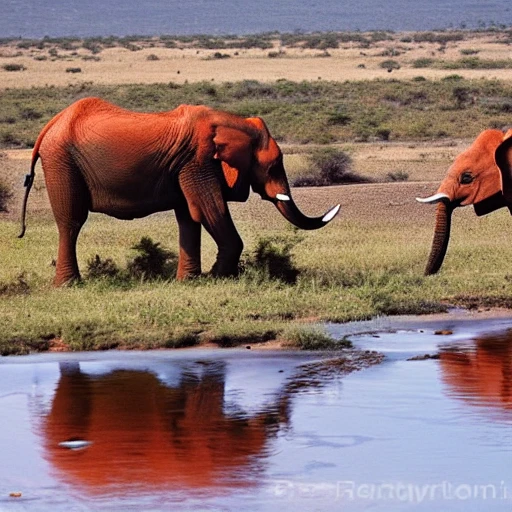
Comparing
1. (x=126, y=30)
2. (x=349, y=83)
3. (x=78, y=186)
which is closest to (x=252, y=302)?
(x=78, y=186)

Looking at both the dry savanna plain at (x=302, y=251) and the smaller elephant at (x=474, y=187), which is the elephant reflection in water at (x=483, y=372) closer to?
the dry savanna plain at (x=302, y=251)

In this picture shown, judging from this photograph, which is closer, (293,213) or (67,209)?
(293,213)

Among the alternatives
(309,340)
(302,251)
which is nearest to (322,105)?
(302,251)

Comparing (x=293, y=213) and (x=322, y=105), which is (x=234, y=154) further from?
(x=322, y=105)

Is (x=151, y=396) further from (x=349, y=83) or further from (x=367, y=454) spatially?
(x=349, y=83)

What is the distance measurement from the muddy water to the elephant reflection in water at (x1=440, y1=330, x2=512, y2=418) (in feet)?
0.05

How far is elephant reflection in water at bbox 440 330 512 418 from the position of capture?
10.6m

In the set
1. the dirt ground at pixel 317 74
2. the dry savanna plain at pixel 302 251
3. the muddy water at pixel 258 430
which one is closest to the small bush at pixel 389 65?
the dirt ground at pixel 317 74

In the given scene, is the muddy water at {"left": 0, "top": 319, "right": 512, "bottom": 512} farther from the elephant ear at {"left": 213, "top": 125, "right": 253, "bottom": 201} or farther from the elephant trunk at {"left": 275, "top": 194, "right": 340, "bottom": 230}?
the elephant ear at {"left": 213, "top": 125, "right": 253, "bottom": 201}

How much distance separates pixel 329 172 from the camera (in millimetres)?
25797

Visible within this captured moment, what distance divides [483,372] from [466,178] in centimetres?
453

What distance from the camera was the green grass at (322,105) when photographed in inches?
1409

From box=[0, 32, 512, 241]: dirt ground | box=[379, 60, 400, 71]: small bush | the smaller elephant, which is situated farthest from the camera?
box=[379, 60, 400, 71]: small bush

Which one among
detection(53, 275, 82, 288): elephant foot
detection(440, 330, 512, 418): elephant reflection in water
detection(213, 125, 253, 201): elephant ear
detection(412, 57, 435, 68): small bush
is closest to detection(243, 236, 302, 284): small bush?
detection(213, 125, 253, 201): elephant ear
